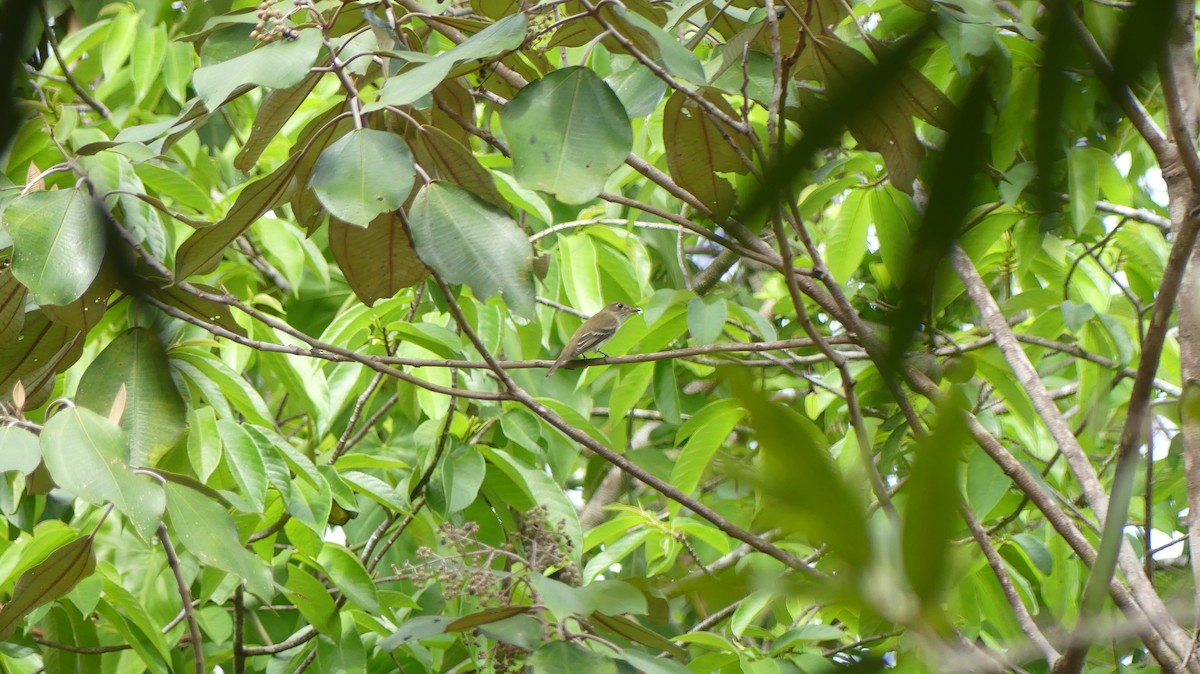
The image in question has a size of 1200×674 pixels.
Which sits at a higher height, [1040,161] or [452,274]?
[1040,161]

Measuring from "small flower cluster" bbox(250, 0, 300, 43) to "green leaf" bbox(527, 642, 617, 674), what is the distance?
0.79 metres

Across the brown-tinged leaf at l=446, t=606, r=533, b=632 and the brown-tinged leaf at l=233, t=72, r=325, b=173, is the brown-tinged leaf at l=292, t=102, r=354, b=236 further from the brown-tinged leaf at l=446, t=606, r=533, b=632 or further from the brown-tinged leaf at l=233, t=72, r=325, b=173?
the brown-tinged leaf at l=446, t=606, r=533, b=632

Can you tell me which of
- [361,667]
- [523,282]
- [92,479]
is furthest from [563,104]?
[361,667]

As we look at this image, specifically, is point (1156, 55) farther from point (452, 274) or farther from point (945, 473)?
point (452, 274)

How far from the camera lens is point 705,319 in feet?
5.73

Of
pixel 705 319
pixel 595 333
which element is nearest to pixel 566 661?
pixel 705 319

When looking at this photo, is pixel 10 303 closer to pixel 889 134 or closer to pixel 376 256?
pixel 376 256

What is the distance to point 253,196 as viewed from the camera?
1.41 metres

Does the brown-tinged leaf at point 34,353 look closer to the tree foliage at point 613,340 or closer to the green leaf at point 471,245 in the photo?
the tree foliage at point 613,340

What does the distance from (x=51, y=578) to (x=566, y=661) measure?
2.62ft

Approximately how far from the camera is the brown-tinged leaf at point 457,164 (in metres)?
1.44

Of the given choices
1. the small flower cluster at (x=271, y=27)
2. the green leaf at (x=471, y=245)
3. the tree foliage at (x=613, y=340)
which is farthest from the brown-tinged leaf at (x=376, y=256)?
the small flower cluster at (x=271, y=27)

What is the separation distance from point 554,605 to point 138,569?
1.77m

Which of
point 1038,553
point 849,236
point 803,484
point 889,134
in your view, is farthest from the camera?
point 849,236
